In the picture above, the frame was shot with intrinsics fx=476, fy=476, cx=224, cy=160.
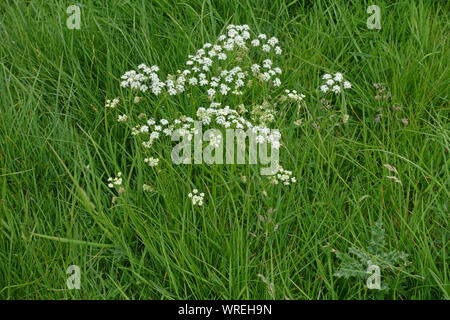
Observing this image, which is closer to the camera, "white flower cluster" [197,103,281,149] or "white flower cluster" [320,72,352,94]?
"white flower cluster" [197,103,281,149]

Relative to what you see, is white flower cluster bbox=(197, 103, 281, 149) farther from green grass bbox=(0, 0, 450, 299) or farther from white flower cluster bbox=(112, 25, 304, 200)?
green grass bbox=(0, 0, 450, 299)

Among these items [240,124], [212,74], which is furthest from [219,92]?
[240,124]

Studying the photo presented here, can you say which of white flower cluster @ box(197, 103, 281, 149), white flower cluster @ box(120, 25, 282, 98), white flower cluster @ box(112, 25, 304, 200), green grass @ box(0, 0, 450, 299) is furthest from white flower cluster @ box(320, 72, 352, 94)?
white flower cluster @ box(197, 103, 281, 149)

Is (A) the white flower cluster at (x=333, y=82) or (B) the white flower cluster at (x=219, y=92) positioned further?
(A) the white flower cluster at (x=333, y=82)

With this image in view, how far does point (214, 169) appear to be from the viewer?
2.54 m

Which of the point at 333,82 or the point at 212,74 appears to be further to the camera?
the point at 212,74

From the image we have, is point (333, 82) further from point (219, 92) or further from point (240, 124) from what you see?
point (240, 124)

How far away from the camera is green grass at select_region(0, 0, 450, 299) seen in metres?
2.38

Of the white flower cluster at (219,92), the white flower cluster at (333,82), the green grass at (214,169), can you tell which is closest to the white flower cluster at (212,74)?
the white flower cluster at (219,92)

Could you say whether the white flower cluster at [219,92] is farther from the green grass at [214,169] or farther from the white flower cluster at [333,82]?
the green grass at [214,169]

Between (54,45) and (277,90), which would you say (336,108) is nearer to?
(277,90)

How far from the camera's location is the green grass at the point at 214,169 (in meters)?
2.38

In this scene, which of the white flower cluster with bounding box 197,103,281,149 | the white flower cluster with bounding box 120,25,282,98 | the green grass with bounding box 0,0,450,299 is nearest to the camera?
the green grass with bounding box 0,0,450,299

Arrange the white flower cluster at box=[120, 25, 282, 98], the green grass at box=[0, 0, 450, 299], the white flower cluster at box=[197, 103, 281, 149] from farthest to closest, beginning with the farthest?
1. the white flower cluster at box=[120, 25, 282, 98]
2. the white flower cluster at box=[197, 103, 281, 149]
3. the green grass at box=[0, 0, 450, 299]
